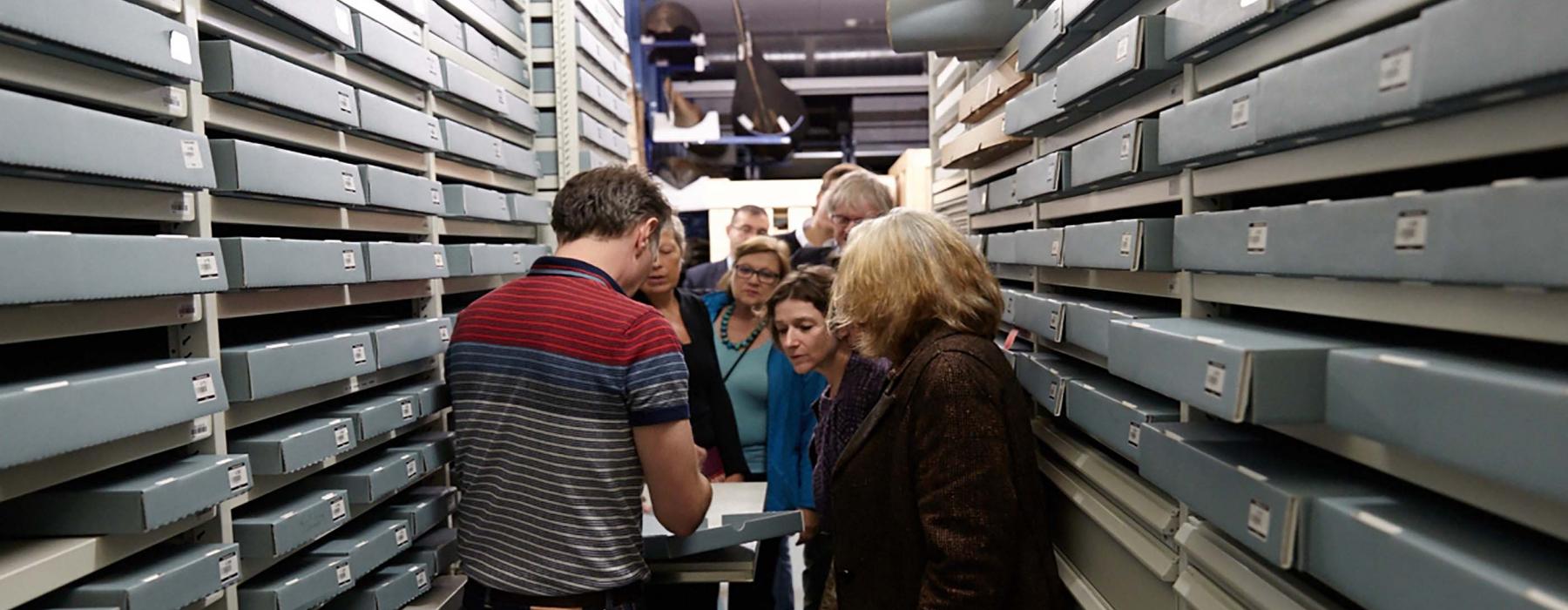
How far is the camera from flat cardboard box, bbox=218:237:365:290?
1.58 meters

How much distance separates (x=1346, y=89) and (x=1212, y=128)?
0.30m

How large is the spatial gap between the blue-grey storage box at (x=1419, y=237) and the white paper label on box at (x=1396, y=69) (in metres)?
0.09

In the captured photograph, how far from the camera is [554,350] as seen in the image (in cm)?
186

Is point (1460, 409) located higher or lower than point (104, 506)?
higher

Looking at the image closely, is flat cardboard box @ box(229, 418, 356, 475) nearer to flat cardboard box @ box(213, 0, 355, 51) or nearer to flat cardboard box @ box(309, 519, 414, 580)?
flat cardboard box @ box(309, 519, 414, 580)

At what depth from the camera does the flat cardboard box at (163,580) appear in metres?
1.28

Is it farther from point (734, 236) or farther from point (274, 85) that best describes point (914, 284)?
point (734, 236)

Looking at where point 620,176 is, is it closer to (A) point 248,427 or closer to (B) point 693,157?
(A) point 248,427

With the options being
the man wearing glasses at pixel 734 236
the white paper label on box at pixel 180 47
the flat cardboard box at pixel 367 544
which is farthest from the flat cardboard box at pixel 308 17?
the man wearing glasses at pixel 734 236

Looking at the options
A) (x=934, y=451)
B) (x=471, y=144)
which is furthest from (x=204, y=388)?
(x=471, y=144)

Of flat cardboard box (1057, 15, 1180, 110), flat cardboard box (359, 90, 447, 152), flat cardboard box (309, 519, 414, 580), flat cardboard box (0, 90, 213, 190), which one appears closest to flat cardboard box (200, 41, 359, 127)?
flat cardboard box (359, 90, 447, 152)

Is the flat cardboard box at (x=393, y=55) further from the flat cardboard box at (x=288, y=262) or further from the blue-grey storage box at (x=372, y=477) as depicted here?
the blue-grey storage box at (x=372, y=477)

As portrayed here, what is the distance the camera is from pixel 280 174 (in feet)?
5.57

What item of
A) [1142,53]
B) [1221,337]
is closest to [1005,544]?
[1221,337]
